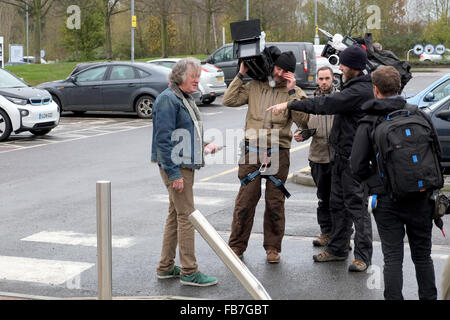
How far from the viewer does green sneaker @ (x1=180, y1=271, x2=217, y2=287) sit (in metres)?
6.07

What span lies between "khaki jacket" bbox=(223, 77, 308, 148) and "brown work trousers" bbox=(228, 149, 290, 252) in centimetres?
20

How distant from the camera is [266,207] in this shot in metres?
6.76

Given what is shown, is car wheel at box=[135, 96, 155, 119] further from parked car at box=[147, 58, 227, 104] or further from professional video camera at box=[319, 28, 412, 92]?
professional video camera at box=[319, 28, 412, 92]

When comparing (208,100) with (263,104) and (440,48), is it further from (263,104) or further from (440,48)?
(440,48)

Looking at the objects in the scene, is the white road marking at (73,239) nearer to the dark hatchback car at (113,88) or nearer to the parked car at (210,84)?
the dark hatchback car at (113,88)

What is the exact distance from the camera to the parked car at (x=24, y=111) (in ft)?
52.3

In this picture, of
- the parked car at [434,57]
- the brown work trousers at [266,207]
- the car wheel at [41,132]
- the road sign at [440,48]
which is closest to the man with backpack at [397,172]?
the brown work trousers at [266,207]

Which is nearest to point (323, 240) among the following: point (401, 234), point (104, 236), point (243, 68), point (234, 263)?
point (243, 68)

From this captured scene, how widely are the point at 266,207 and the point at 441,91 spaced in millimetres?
6237

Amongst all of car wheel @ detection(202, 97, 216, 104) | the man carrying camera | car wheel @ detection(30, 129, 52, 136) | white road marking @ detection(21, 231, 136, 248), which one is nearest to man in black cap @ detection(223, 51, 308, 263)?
the man carrying camera

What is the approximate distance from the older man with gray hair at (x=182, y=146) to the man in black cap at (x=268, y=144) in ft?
1.92

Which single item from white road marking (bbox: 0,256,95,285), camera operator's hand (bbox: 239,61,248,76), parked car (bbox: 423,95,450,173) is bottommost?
white road marking (bbox: 0,256,95,285)

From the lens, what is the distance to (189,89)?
6.06m
